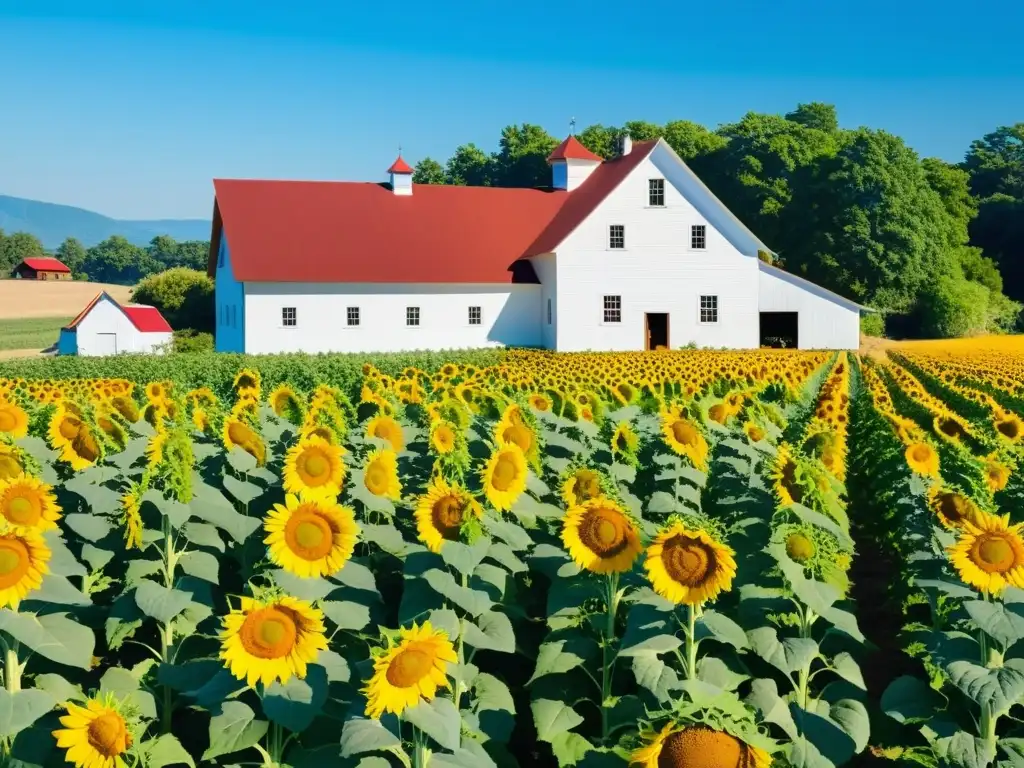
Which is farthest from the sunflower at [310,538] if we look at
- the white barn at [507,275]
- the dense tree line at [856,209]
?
the dense tree line at [856,209]

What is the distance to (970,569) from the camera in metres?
4.65

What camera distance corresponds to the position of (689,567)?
4375 mm

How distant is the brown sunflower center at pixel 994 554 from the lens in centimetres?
464

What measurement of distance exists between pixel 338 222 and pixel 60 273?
85784mm

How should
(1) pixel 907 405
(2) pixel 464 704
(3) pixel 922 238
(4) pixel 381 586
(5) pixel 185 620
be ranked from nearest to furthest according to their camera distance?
1. (2) pixel 464 704
2. (5) pixel 185 620
3. (4) pixel 381 586
4. (1) pixel 907 405
5. (3) pixel 922 238

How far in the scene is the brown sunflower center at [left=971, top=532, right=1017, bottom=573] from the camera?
4.64 m

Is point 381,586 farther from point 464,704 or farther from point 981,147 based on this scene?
point 981,147

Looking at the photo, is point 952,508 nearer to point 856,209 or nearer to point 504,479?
point 504,479

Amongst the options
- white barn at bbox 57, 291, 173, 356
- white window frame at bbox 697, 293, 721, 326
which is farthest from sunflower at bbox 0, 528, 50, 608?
white barn at bbox 57, 291, 173, 356

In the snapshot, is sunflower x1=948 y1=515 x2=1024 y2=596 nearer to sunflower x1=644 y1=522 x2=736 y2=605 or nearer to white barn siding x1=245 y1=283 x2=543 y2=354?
sunflower x1=644 y1=522 x2=736 y2=605

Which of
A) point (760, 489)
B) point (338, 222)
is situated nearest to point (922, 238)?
point (338, 222)

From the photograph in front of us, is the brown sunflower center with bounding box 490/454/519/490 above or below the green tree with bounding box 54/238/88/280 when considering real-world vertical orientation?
below

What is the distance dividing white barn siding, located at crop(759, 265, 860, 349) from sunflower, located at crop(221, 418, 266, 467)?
34495 mm

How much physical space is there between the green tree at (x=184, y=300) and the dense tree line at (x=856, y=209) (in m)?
21.3
